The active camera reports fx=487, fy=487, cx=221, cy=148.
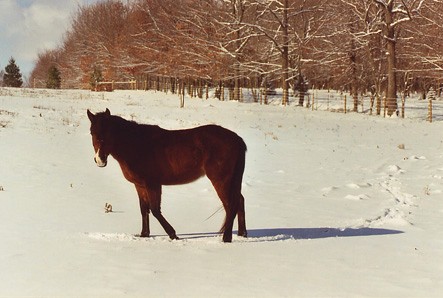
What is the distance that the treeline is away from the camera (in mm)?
35688

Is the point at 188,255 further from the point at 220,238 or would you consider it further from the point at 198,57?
the point at 198,57

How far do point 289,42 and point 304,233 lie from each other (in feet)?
117

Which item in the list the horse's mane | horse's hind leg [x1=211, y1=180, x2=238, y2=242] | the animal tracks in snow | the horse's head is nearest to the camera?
the horse's head

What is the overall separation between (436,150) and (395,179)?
6799 millimetres

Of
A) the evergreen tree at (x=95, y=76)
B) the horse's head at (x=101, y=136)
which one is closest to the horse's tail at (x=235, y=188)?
the horse's head at (x=101, y=136)

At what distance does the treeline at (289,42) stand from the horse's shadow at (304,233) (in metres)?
26.3

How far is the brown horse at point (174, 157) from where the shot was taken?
6.58 metres

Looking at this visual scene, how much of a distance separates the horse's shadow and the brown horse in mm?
673

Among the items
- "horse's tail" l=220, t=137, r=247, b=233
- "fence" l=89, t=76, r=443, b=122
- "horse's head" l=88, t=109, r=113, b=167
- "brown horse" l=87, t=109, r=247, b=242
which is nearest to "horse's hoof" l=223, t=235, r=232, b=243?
"brown horse" l=87, t=109, r=247, b=242

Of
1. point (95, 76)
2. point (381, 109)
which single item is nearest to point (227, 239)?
point (381, 109)

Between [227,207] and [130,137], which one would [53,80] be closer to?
[130,137]

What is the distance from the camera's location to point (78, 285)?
474 centimetres

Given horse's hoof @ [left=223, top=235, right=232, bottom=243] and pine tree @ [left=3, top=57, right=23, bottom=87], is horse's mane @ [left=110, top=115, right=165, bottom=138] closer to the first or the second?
horse's hoof @ [left=223, top=235, right=232, bottom=243]

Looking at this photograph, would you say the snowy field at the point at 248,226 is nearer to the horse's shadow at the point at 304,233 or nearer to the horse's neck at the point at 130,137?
the horse's shadow at the point at 304,233
